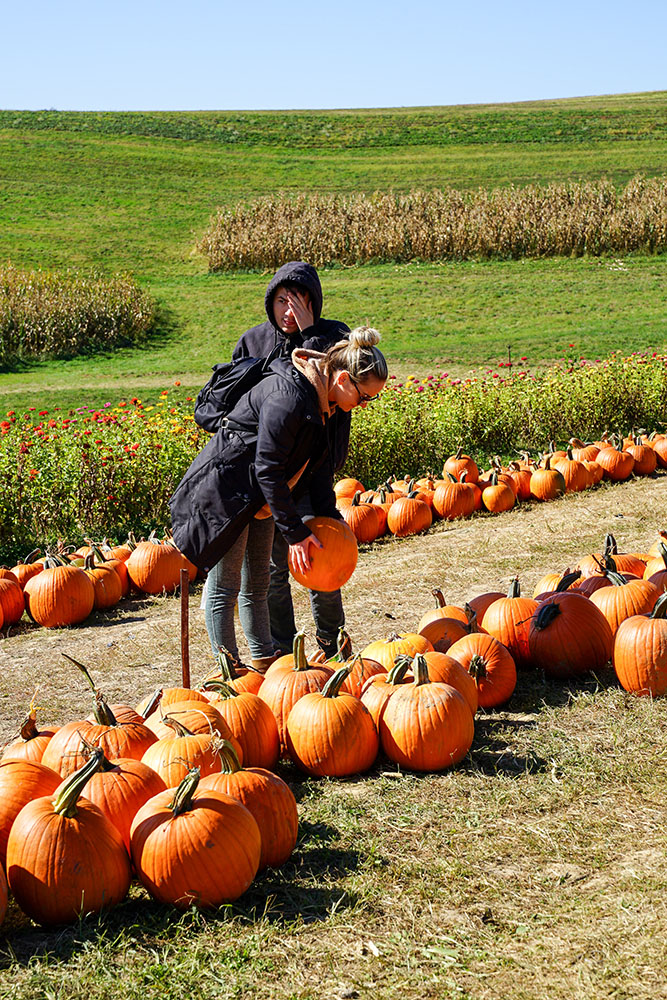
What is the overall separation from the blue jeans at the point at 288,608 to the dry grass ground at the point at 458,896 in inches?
34.5

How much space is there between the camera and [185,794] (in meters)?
2.69

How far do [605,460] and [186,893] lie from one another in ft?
23.0

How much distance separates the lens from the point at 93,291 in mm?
23328

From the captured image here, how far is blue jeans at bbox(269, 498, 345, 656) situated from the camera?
4.44 metres

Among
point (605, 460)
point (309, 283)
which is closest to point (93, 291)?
point (605, 460)

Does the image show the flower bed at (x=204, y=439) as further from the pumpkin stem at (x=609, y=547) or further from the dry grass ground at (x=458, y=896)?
the pumpkin stem at (x=609, y=547)

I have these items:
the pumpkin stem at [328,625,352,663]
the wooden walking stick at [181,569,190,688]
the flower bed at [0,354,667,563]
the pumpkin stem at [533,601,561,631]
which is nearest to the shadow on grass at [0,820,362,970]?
the pumpkin stem at [328,625,352,663]

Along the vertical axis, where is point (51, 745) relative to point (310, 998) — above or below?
above

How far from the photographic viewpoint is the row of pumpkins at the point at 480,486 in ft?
25.1

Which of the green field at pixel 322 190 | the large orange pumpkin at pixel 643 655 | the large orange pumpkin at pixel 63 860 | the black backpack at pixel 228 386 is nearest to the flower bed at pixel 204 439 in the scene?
the black backpack at pixel 228 386

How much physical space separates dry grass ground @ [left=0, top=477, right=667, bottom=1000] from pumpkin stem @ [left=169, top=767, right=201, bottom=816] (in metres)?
0.29

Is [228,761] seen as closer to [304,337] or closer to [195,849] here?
[195,849]

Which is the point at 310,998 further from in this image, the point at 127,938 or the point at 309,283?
the point at 309,283

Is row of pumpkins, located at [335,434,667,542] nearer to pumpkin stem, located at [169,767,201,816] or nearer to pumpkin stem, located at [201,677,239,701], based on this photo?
pumpkin stem, located at [201,677,239,701]
